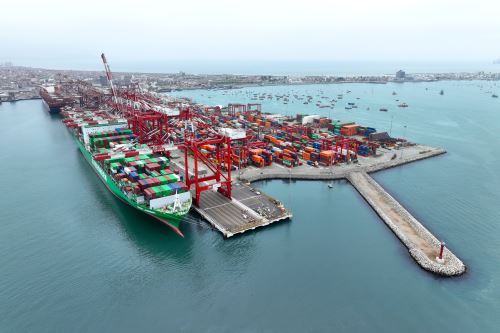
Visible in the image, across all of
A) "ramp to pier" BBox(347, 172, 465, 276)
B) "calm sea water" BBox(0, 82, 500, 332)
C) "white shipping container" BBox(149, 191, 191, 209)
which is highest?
"white shipping container" BBox(149, 191, 191, 209)

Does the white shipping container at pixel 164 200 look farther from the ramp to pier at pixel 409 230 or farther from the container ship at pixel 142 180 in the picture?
the ramp to pier at pixel 409 230

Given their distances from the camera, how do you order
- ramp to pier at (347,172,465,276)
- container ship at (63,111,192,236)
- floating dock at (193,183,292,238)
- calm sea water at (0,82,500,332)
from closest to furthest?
calm sea water at (0,82,500,332) < ramp to pier at (347,172,465,276) < floating dock at (193,183,292,238) < container ship at (63,111,192,236)

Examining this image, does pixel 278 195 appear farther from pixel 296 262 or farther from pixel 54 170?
pixel 54 170

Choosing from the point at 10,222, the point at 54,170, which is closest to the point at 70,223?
the point at 10,222

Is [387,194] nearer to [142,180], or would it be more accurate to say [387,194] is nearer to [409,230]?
[409,230]

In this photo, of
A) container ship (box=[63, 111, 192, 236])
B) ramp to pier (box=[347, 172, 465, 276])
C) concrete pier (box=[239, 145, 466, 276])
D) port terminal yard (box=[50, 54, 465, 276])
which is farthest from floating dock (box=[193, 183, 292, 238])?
ramp to pier (box=[347, 172, 465, 276])

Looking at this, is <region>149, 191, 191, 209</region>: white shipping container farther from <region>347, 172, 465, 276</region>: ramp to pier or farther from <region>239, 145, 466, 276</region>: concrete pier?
<region>347, 172, 465, 276</region>: ramp to pier

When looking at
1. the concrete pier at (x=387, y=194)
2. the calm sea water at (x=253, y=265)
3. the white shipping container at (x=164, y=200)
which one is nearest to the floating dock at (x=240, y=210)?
the calm sea water at (x=253, y=265)
